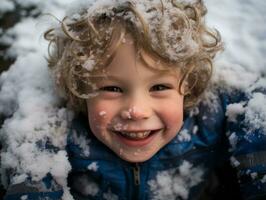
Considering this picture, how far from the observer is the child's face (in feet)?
4.63

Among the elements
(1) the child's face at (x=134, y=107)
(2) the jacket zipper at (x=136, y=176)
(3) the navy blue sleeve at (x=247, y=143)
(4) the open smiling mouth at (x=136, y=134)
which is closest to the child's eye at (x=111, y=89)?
(1) the child's face at (x=134, y=107)

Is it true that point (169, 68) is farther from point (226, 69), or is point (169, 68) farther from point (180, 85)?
point (226, 69)

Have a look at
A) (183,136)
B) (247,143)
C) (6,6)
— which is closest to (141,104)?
(183,136)

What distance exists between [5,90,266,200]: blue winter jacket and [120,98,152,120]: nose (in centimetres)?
23

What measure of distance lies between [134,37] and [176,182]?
57 cm

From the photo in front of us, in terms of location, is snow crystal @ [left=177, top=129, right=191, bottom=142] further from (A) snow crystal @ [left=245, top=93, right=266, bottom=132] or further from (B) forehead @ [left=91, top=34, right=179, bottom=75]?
(B) forehead @ [left=91, top=34, right=179, bottom=75]

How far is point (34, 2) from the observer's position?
2396 millimetres

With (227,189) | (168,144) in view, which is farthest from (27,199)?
(227,189)

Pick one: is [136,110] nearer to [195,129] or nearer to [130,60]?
[130,60]

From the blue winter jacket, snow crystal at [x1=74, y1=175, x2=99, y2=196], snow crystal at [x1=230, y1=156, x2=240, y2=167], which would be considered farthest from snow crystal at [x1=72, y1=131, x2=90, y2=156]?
snow crystal at [x1=230, y1=156, x2=240, y2=167]

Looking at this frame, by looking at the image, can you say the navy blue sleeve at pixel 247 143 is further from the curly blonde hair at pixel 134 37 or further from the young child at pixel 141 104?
the curly blonde hair at pixel 134 37

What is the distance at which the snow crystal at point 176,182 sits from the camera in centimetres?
166

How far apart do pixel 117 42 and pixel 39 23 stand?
0.96 meters

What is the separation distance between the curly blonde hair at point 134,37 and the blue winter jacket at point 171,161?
147 mm
